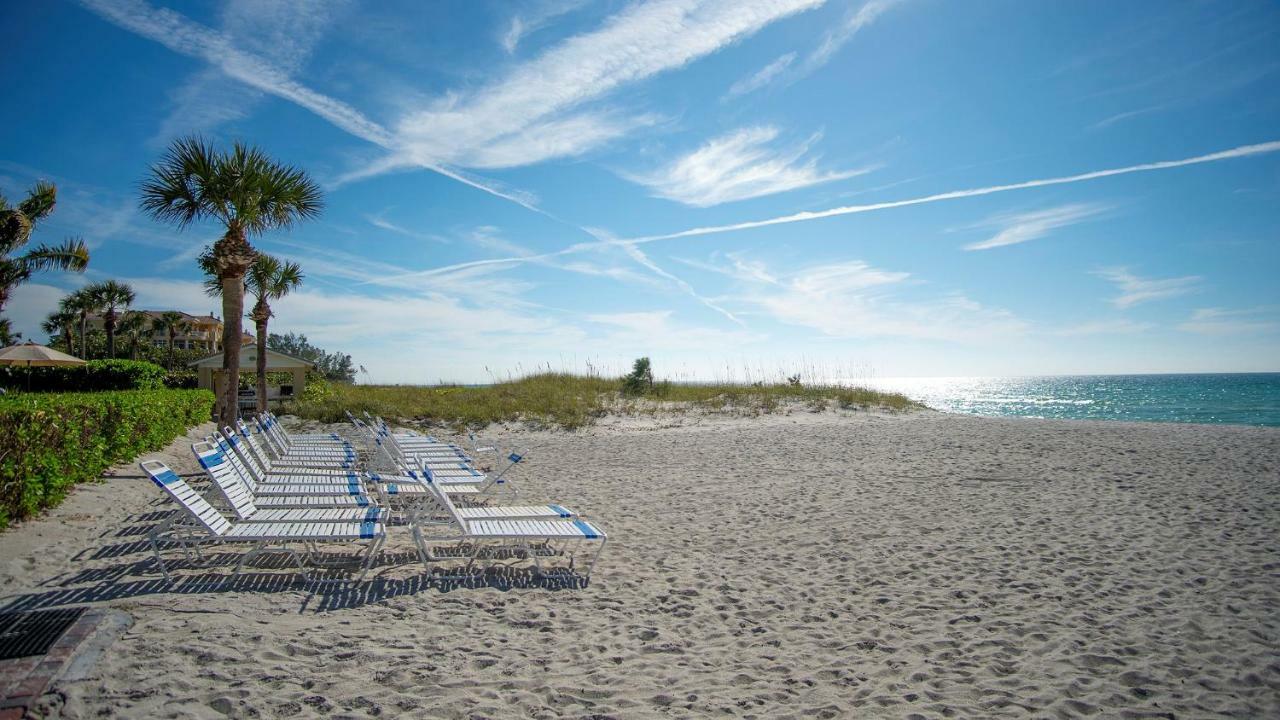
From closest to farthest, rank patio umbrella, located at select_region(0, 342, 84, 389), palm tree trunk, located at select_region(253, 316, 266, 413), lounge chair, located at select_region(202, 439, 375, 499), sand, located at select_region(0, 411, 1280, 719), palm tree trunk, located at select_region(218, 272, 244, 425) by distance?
sand, located at select_region(0, 411, 1280, 719)
lounge chair, located at select_region(202, 439, 375, 499)
palm tree trunk, located at select_region(218, 272, 244, 425)
palm tree trunk, located at select_region(253, 316, 266, 413)
patio umbrella, located at select_region(0, 342, 84, 389)

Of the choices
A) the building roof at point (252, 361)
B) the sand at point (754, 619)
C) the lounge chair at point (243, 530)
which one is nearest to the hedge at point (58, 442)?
the sand at point (754, 619)

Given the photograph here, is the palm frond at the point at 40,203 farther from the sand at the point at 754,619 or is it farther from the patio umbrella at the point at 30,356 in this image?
the sand at the point at 754,619

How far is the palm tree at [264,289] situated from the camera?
1870 centimetres

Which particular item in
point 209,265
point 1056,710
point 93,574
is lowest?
point 1056,710

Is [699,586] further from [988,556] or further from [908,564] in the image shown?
[988,556]

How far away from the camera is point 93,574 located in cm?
453

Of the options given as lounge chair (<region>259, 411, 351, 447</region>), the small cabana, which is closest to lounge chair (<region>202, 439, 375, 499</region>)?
lounge chair (<region>259, 411, 351, 447</region>)

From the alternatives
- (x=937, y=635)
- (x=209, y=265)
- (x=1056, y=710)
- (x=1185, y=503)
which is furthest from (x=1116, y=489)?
(x=209, y=265)

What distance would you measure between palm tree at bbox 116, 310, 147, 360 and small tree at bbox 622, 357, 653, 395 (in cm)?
3983

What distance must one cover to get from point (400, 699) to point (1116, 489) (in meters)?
9.44

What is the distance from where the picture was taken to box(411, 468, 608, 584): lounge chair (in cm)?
499

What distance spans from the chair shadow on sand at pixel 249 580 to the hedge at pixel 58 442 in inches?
30.4

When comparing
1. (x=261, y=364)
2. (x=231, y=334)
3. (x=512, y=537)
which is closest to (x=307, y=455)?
(x=231, y=334)

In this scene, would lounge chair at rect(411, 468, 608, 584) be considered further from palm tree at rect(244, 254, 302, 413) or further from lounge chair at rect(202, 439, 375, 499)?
palm tree at rect(244, 254, 302, 413)
